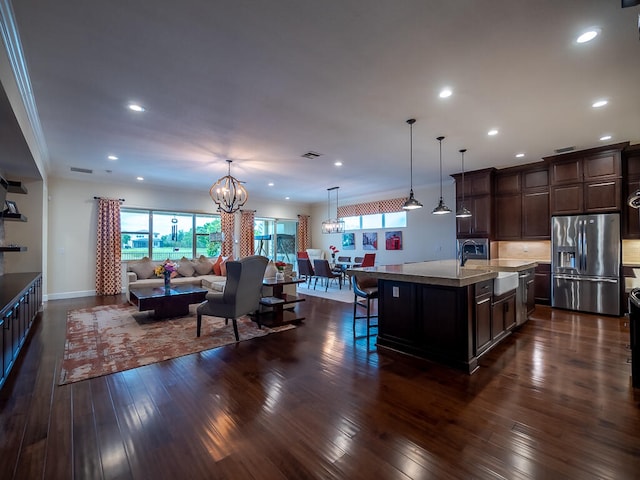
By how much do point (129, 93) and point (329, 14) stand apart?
2332 millimetres

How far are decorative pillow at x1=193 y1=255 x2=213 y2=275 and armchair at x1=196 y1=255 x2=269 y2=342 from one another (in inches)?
141

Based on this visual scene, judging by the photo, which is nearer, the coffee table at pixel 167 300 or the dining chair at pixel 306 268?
the coffee table at pixel 167 300

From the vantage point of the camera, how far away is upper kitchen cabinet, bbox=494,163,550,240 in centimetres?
598

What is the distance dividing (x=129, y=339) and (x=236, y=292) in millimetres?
1614

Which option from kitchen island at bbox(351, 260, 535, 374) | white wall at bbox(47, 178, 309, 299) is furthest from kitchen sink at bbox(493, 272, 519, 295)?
white wall at bbox(47, 178, 309, 299)

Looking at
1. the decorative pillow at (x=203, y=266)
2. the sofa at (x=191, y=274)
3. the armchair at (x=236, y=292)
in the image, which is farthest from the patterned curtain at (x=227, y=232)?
the armchair at (x=236, y=292)

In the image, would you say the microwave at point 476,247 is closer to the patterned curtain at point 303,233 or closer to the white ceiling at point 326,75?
the white ceiling at point 326,75

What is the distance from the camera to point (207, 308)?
12.9 ft

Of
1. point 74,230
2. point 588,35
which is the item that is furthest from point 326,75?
point 74,230

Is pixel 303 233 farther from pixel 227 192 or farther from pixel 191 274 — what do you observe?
pixel 227 192

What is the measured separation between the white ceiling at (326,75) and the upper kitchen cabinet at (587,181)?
0.47 m

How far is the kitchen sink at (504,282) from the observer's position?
3.49 metres

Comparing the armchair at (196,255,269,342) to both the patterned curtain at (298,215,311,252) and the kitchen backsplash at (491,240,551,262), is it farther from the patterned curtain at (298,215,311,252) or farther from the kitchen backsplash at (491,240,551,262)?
the patterned curtain at (298,215,311,252)

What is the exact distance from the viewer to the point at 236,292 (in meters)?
3.78
